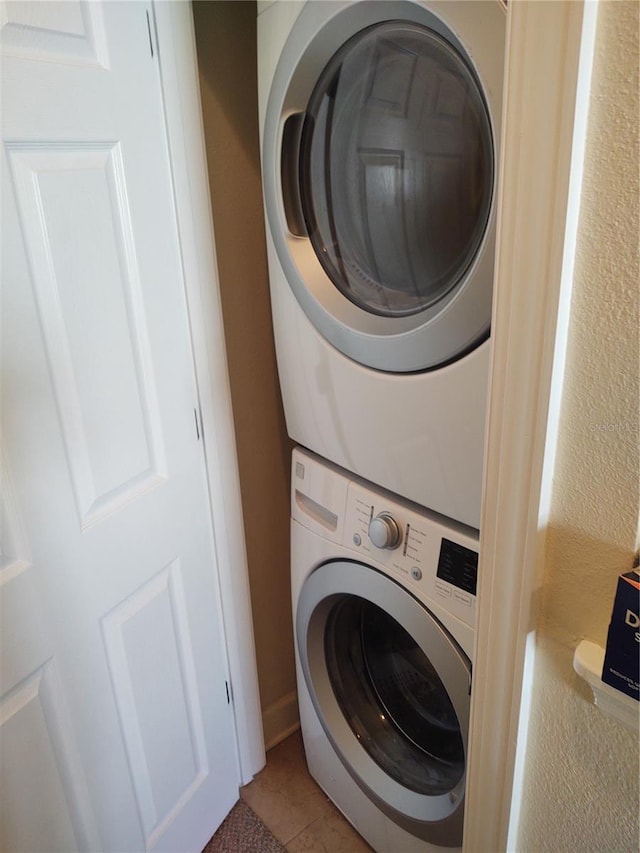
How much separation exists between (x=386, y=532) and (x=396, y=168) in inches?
20.9

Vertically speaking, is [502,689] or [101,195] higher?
[101,195]

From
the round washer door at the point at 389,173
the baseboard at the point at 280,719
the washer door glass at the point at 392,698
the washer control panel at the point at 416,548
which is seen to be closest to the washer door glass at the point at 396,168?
the round washer door at the point at 389,173

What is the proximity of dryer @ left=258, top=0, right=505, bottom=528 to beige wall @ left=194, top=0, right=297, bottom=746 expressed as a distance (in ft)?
0.48

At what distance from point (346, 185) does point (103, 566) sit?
68 cm

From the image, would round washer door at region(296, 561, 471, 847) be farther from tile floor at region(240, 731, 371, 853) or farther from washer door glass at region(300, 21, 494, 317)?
washer door glass at region(300, 21, 494, 317)

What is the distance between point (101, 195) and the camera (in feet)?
2.91

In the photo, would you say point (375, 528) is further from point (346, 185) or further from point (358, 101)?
point (358, 101)

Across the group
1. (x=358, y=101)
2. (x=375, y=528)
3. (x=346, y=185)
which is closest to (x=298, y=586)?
(x=375, y=528)

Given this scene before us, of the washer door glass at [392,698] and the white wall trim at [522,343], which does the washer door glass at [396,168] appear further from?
the washer door glass at [392,698]

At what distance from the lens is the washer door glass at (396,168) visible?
0.75 m

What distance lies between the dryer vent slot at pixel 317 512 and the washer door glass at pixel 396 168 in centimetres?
40

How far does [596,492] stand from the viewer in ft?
1.74

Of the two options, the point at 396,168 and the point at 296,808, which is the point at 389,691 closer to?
the point at 296,808

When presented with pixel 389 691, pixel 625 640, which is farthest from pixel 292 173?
pixel 389 691
